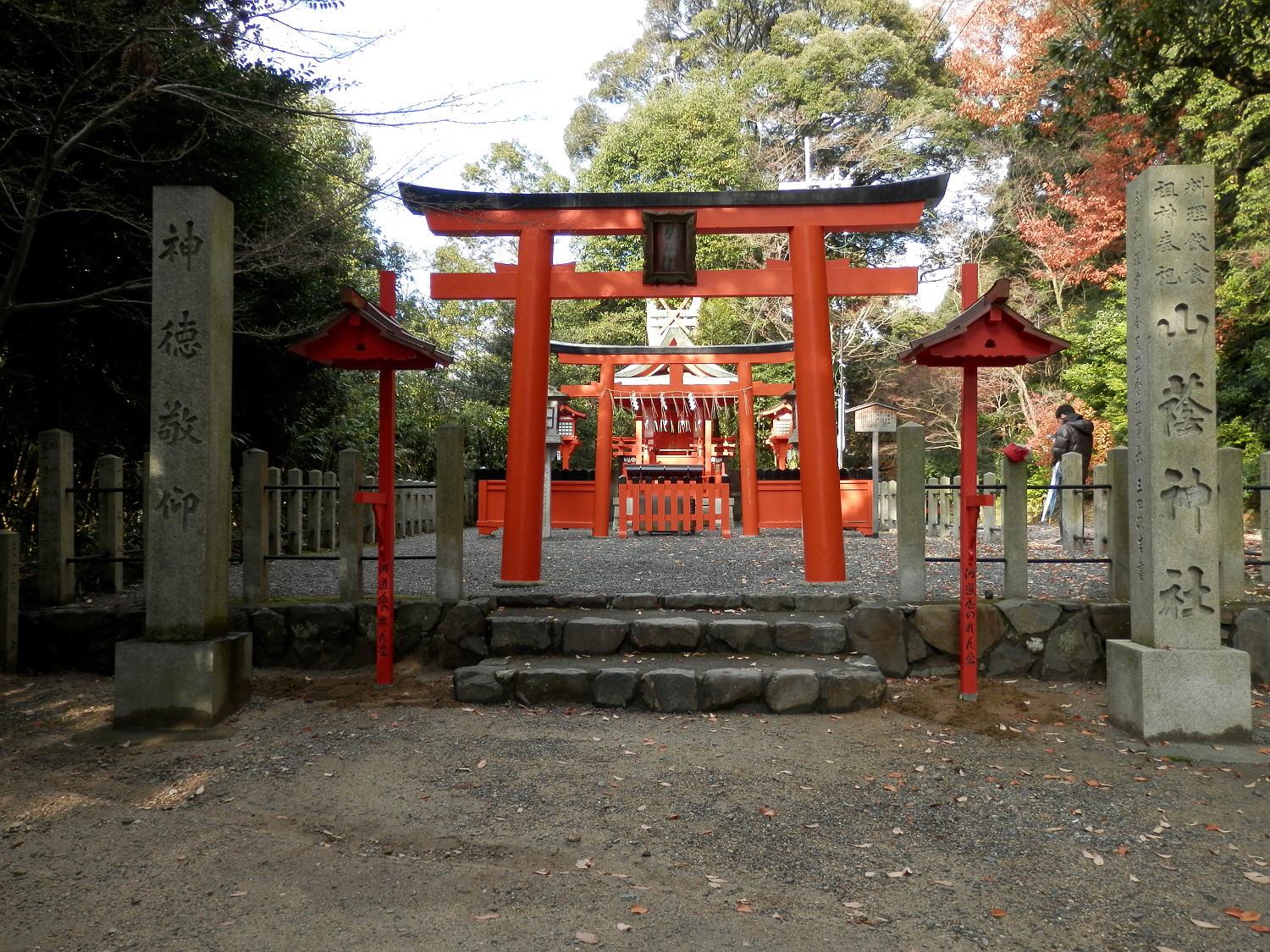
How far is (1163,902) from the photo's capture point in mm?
2801

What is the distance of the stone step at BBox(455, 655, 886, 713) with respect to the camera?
15.8 feet

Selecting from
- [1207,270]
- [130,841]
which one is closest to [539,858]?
[130,841]

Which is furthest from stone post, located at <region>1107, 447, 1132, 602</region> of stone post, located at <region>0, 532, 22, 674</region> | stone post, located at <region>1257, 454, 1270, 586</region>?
stone post, located at <region>0, 532, 22, 674</region>

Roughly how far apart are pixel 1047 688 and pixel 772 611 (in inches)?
69.4

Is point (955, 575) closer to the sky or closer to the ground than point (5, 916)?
closer to the sky

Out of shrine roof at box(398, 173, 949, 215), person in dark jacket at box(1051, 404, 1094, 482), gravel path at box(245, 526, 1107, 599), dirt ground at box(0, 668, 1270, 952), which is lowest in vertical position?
dirt ground at box(0, 668, 1270, 952)

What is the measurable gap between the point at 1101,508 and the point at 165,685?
6637mm

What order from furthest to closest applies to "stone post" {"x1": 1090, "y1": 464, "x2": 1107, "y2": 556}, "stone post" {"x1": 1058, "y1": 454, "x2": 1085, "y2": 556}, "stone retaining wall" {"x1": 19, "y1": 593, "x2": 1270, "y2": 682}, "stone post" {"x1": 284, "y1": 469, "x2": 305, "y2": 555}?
1. "stone post" {"x1": 1058, "y1": 454, "x2": 1085, "y2": 556}
2. "stone post" {"x1": 284, "y1": 469, "x2": 305, "y2": 555}
3. "stone post" {"x1": 1090, "y1": 464, "x2": 1107, "y2": 556}
4. "stone retaining wall" {"x1": 19, "y1": 593, "x2": 1270, "y2": 682}

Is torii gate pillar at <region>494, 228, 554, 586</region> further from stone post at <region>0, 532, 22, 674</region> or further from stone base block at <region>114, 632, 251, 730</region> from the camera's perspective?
stone post at <region>0, 532, 22, 674</region>

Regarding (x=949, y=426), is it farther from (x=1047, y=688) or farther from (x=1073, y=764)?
(x=1073, y=764)

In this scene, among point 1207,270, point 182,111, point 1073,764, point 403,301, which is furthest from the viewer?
point 403,301

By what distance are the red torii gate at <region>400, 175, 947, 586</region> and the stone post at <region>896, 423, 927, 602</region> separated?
1063 millimetres

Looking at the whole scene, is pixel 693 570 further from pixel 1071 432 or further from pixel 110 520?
pixel 1071 432

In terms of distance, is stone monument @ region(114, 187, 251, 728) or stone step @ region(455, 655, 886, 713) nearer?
stone monument @ region(114, 187, 251, 728)
